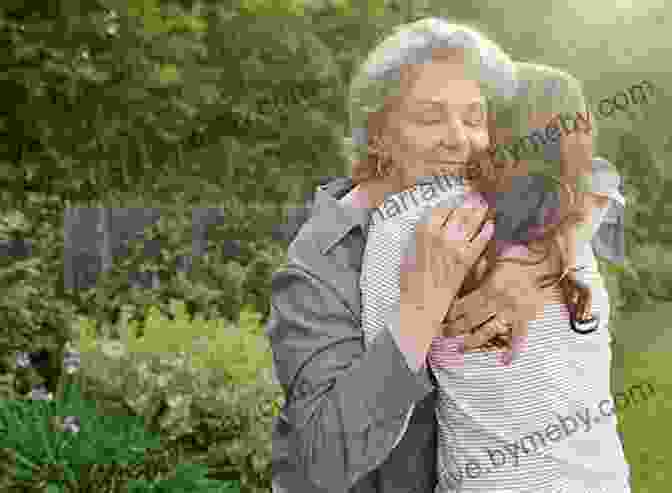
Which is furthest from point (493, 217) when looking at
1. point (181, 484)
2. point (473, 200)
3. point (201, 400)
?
point (201, 400)

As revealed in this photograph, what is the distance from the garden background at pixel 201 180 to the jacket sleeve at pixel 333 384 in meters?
2.02

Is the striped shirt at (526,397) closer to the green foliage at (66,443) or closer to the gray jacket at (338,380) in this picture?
the gray jacket at (338,380)

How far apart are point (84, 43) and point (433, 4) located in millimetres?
3547

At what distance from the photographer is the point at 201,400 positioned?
3.40m

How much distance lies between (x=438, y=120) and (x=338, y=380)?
41cm

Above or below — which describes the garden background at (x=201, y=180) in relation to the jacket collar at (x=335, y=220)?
below

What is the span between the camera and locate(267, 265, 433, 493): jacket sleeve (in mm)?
1186

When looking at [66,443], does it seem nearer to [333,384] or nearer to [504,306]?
[333,384]

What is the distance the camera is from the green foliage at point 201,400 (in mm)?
3369

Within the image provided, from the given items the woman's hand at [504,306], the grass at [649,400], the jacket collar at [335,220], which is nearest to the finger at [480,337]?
the woman's hand at [504,306]

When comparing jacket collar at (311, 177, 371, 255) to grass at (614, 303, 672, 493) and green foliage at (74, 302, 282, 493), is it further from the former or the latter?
grass at (614, 303, 672, 493)

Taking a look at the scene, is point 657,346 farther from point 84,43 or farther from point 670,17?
point 84,43

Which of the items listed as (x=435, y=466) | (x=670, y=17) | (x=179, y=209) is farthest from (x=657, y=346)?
(x=435, y=466)

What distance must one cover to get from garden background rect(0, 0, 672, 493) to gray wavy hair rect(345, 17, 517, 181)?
2.08 m
